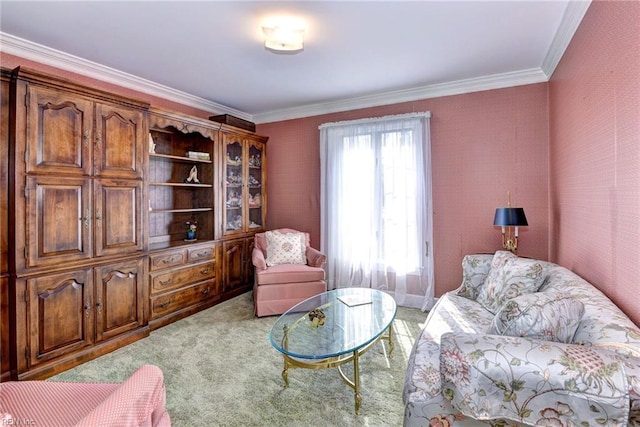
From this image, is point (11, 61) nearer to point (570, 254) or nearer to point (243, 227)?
point (243, 227)

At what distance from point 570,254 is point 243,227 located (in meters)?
3.61

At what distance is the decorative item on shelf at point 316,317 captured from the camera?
232cm

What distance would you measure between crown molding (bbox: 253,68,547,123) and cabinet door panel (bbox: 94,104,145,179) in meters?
2.14

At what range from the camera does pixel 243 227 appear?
4.38 metres

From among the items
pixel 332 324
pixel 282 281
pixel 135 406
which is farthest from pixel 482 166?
pixel 135 406

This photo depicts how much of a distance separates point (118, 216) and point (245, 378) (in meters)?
1.80

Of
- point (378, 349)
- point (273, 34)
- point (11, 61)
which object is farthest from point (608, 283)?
point (11, 61)

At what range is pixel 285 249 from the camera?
154 inches

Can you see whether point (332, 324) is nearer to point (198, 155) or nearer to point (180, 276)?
point (180, 276)

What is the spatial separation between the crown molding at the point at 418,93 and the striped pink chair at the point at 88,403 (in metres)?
3.70

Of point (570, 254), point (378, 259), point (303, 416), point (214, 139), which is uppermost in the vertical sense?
point (214, 139)

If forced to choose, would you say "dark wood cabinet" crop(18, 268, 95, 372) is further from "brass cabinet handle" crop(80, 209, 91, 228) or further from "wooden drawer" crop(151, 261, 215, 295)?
"wooden drawer" crop(151, 261, 215, 295)

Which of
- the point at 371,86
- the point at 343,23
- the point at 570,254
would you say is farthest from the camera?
the point at 371,86

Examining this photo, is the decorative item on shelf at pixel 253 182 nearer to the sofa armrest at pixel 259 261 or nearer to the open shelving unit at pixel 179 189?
the open shelving unit at pixel 179 189
